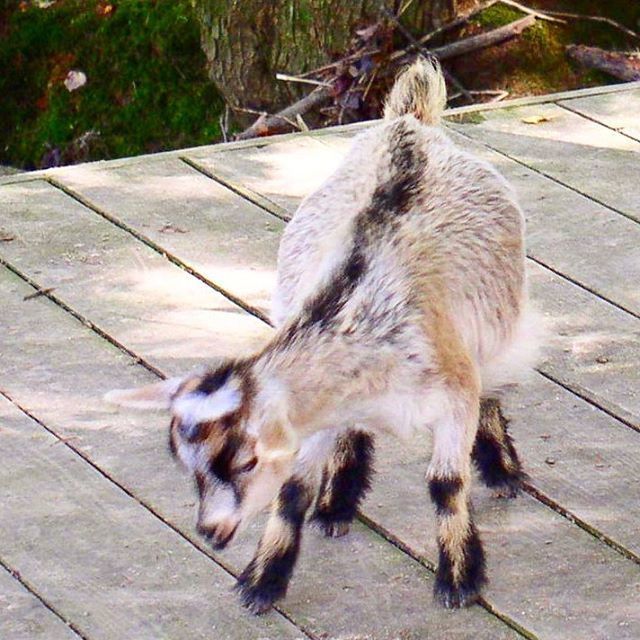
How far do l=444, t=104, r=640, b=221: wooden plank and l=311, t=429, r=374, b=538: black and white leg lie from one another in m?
2.06

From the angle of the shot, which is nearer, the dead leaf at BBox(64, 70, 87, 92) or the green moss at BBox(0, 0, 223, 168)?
the green moss at BBox(0, 0, 223, 168)

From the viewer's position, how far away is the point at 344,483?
4.20m

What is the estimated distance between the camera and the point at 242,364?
3.49 meters

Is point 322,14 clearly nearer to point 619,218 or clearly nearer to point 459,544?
point 619,218

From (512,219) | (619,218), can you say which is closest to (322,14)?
(619,218)

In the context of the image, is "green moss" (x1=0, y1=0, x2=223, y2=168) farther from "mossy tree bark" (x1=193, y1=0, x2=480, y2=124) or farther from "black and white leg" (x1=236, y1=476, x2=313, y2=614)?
"black and white leg" (x1=236, y1=476, x2=313, y2=614)

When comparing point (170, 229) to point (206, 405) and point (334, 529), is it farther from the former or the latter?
point (206, 405)

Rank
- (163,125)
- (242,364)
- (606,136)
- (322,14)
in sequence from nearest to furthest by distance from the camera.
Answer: (242,364) < (606,136) < (322,14) < (163,125)

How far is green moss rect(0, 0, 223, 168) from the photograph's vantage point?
8633 mm

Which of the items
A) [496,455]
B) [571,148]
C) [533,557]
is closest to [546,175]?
[571,148]

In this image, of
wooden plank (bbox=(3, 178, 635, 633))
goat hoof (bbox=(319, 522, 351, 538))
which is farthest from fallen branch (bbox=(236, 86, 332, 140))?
goat hoof (bbox=(319, 522, 351, 538))

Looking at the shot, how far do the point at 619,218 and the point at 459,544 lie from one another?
2320mm

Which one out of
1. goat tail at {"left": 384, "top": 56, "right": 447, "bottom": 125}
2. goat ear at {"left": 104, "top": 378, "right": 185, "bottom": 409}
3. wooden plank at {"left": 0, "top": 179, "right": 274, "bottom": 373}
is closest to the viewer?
goat ear at {"left": 104, "top": 378, "right": 185, "bottom": 409}

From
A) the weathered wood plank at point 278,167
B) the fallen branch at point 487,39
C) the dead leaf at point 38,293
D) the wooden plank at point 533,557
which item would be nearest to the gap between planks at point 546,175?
the weathered wood plank at point 278,167
